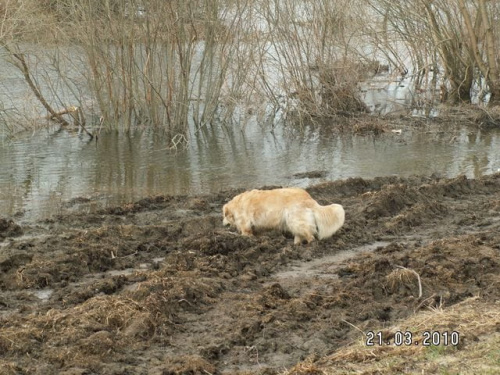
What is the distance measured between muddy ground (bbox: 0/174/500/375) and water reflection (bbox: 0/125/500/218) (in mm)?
3350

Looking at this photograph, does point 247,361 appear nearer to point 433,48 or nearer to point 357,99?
point 357,99

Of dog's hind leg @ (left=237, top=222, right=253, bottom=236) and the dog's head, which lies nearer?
dog's hind leg @ (left=237, top=222, right=253, bottom=236)

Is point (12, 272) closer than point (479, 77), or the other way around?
point (12, 272)

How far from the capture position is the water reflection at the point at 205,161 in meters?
15.0

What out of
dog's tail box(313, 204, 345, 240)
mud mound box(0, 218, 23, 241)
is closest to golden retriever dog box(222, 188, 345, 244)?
dog's tail box(313, 204, 345, 240)

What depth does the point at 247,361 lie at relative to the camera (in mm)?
6141

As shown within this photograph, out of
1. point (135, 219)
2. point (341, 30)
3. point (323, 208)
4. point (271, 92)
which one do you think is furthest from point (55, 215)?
point (341, 30)

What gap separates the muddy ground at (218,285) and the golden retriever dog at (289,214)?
0.68ft

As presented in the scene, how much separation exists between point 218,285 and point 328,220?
2.21m

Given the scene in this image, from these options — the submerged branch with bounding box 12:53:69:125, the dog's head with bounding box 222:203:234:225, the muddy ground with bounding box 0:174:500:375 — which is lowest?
the muddy ground with bounding box 0:174:500:375

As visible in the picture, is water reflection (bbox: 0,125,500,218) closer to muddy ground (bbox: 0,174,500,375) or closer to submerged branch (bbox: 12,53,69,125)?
submerged branch (bbox: 12,53,69,125)

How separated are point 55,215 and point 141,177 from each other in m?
4.36

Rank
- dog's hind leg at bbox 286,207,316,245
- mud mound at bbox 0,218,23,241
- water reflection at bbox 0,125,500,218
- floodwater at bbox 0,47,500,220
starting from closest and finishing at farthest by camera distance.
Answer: dog's hind leg at bbox 286,207,316,245 < mud mound at bbox 0,218,23,241 < floodwater at bbox 0,47,500,220 < water reflection at bbox 0,125,500,218

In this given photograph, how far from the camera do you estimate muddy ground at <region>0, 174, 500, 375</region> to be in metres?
6.26
